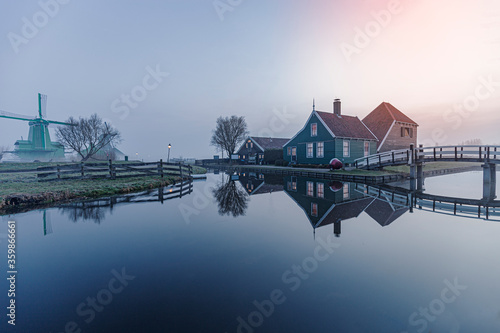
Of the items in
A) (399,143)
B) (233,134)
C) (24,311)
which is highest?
(233,134)

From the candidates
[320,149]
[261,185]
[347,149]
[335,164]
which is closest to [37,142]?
[261,185]

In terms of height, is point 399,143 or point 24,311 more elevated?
point 399,143

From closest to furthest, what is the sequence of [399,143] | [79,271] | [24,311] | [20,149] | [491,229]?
1. [24,311]
2. [79,271]
3. [491,229]
4. [399,143]
5. [20,149]

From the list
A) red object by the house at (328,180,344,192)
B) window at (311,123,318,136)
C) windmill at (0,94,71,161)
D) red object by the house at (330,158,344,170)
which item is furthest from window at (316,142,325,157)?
windmill at (0,94,71,161)

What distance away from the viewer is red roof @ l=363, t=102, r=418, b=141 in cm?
3084

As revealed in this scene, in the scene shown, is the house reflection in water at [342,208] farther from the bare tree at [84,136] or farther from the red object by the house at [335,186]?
the bare tree at [84,136]

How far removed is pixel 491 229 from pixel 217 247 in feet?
28.0

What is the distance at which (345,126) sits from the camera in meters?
29.8

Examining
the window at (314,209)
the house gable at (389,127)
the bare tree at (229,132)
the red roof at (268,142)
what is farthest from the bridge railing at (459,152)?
the bare tree at (229,132)

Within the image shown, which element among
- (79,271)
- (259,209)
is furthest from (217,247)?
(259,209)

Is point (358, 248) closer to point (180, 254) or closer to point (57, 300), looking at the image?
point (180, 254)

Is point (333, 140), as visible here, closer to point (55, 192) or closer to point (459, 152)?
point (459, 152)

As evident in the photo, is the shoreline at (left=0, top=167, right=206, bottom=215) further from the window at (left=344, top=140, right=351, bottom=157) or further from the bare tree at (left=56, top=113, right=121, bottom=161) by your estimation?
the bare tree at (left=56, top=113, right=121, bottom=161)

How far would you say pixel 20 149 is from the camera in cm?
6097
